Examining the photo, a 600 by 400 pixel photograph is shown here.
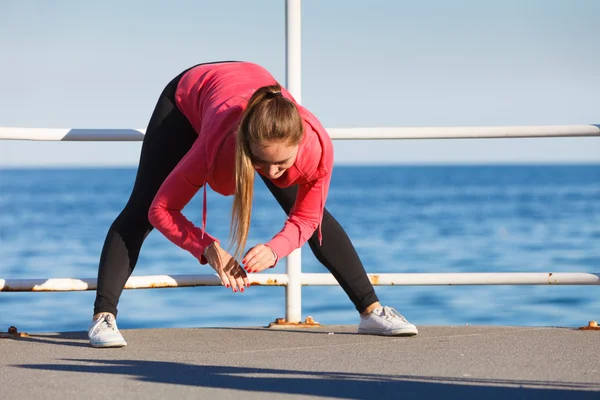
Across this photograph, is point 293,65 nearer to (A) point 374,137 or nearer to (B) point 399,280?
(A) point 374,137

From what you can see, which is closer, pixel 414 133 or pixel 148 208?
pixel 148 208

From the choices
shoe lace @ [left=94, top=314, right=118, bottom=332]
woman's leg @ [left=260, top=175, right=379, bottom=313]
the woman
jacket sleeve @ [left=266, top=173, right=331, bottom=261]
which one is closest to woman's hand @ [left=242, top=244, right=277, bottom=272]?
the woman

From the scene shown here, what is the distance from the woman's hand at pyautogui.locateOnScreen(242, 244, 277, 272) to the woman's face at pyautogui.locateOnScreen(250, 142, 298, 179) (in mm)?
175

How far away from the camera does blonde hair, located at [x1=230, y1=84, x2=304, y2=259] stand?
211 centimetres

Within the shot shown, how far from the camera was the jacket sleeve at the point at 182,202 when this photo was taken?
7.41 feet

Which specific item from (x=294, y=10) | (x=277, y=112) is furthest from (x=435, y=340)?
(x=294, y=10)

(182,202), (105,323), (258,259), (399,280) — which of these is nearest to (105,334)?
(105,323)

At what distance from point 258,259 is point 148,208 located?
54cm

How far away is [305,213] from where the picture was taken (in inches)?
95.3

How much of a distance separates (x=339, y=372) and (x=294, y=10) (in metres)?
1.22

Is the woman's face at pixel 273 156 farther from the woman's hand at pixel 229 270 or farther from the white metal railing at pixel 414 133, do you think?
the white metal railing at pixel 414 133

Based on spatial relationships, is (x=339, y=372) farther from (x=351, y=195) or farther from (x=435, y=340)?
(x=351, y=195)

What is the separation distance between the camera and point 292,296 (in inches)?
117

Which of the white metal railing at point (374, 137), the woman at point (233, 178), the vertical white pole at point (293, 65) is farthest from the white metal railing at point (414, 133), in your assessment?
the woman at point (233, 178)
